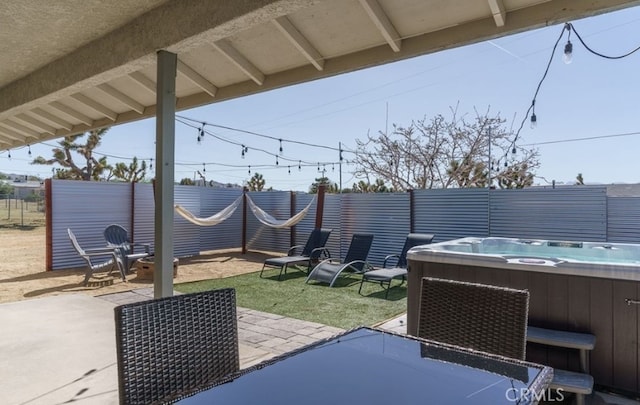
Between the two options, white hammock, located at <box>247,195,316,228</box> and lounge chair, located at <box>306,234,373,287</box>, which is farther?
white hammock, located at <box>247,195,316,228</box>

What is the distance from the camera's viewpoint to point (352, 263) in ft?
21.0

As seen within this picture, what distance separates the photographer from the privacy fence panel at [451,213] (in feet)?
22.2

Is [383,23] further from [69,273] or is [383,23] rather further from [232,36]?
[69,273]

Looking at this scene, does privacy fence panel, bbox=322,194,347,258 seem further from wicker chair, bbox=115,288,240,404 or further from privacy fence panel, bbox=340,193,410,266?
wicker chair, bbox=115,288,240,404

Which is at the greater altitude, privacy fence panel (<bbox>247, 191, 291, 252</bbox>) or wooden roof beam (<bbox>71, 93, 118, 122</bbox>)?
wooden roof beam (<bbox>71, 93, 118, 122</bbox>)

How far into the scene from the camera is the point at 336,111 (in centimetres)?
1384

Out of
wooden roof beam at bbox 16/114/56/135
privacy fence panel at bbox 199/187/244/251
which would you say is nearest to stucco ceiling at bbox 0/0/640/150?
wooden roof beam at bbox 16/114/56/135

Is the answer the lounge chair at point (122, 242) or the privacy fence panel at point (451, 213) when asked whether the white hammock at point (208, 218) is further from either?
the privacy fence panel at point (451, 213)

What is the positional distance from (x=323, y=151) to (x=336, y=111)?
259 centimetres

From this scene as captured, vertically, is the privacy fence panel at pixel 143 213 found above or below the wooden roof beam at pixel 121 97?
below

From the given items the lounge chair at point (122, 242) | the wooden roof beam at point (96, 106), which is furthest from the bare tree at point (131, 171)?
the wooden roof beam at point (96, 106)

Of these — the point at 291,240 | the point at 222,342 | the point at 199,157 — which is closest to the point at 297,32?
the point at 222,342

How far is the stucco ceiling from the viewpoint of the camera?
223 cm

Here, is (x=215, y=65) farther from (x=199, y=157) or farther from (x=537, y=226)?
(x=199, y=157)
